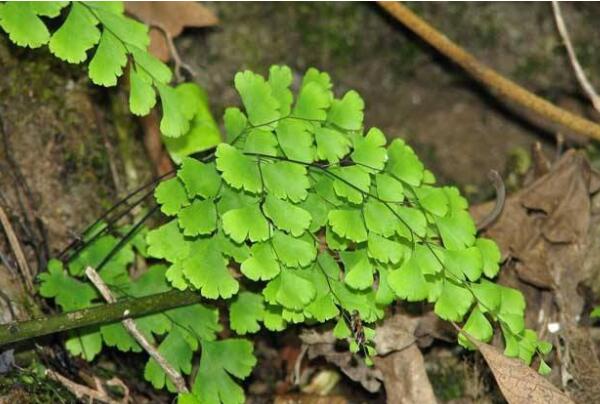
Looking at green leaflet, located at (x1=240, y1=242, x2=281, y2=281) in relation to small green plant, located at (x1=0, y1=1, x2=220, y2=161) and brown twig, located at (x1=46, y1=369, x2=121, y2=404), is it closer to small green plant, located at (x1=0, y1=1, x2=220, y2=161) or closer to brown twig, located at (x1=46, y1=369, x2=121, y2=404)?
small green plant, located at (x1=0, y1=1, x2=220, y2=161)

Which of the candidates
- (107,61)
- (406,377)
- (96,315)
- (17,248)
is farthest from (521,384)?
(17,248)

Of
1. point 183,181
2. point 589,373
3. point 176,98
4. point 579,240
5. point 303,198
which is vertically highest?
point 176,98

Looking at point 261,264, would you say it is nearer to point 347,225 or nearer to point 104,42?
point 347,225

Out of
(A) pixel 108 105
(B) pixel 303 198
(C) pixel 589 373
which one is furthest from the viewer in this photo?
(A) pixel 108 105

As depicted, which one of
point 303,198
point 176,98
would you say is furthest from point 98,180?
point 303,198

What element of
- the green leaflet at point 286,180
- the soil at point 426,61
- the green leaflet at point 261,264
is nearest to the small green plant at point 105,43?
the green leaflet at point 286,180

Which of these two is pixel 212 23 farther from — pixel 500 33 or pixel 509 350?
pixel 509 350

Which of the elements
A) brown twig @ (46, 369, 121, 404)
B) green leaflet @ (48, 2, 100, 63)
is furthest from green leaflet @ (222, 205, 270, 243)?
brown twig @ (46, 369, 121, 404)
